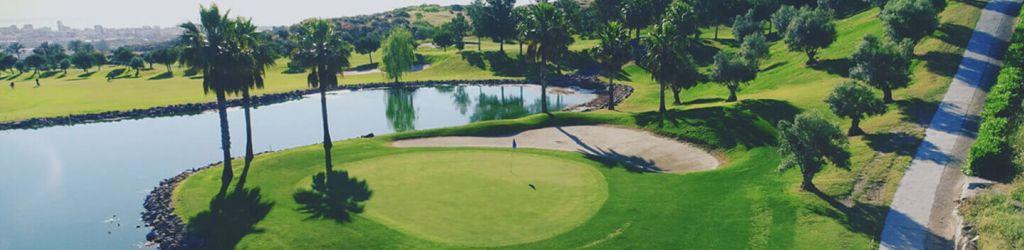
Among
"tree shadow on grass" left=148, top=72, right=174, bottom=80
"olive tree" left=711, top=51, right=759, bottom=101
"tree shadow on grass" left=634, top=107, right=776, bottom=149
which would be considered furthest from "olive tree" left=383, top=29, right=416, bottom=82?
"olive tree" left=711, top=51, right=759, bottom=101

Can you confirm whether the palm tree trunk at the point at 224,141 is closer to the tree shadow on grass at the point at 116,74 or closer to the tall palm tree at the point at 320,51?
the tall palm tree at the point at 320,51

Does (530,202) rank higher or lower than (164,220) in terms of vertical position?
higher

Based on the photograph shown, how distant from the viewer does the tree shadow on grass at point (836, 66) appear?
7275cm

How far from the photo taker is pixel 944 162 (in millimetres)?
42219

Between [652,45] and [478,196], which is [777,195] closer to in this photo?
[478,196]

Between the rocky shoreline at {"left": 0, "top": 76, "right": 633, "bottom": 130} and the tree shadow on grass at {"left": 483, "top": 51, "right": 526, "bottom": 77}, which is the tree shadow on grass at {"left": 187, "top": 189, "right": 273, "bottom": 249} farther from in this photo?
the tree shadow on grass at {"left": 483, "top": 51, "right": 526, "bottom": 77}

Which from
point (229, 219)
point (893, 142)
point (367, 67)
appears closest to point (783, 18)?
point (893, 142)

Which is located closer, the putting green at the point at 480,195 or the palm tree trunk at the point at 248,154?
the putting green at the point at 480,195

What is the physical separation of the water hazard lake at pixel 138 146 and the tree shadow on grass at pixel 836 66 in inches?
1251

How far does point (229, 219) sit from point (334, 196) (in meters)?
6.65

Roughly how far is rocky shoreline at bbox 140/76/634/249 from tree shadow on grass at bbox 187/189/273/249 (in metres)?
0.76

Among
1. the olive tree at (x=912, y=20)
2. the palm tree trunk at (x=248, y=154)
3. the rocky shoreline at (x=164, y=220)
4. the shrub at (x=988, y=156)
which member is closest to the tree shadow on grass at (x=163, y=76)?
the rocky shoreline at (x=164, y=220)

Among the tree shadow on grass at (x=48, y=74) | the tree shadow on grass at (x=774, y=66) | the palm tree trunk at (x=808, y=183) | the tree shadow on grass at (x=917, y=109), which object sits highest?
the tree shadow on grass at (x=774, y=66)

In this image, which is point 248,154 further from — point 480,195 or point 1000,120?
point 1000,120
